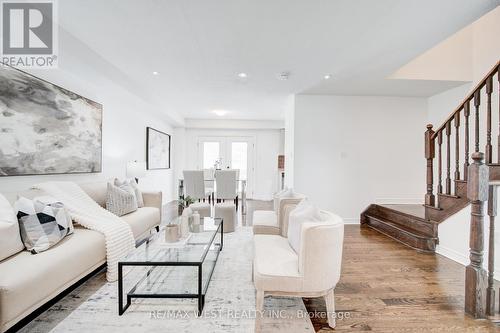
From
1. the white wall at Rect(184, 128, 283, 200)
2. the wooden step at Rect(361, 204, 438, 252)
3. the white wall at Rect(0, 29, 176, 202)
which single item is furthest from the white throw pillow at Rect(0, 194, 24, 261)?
the white wall at Rect(184, 128, 283, 200)

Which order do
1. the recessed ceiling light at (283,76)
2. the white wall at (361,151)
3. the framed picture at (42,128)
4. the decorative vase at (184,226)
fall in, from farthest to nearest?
the white wall at (361,151) → the recessed ceiling light at (283,76) → the decorative vase at (184,226) → the framed picture at (42,128)

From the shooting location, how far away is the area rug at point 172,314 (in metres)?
1.68

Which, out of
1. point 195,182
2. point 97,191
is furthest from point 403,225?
point 97,191

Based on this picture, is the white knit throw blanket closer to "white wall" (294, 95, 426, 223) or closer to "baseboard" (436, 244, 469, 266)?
"white wall" (294, 95, 426, 223)

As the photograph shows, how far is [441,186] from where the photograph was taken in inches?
127

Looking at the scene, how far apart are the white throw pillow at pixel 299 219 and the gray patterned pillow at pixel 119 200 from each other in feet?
7.23

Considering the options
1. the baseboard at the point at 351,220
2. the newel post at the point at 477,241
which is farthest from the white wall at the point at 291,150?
the newel post at the point at 477,241

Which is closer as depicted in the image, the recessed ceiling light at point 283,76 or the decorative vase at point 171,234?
the decorative vase at point 171,234

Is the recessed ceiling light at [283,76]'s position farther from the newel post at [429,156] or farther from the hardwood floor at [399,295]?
the hardwood floor at [399,295]

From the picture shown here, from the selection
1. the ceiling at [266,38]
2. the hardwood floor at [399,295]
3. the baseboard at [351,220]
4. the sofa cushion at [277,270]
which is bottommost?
the hardwood floor at [399,295]

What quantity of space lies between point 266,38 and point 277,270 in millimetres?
2429

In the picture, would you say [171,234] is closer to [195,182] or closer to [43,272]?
[43,272]

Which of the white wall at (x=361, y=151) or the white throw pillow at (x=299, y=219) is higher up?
the white wall at (x=361, y=151)

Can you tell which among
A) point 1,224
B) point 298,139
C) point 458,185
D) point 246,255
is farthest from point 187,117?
point 458,185
